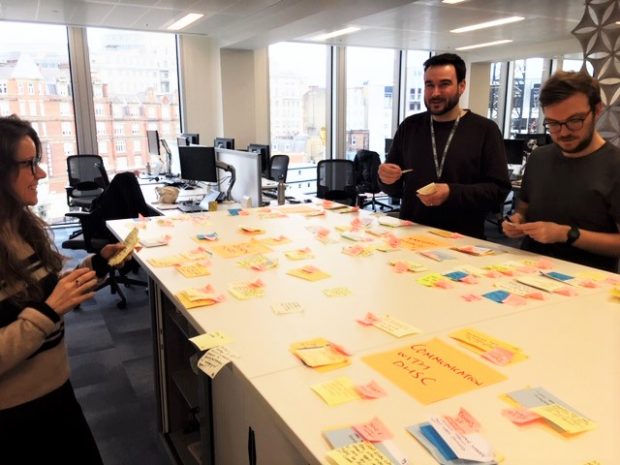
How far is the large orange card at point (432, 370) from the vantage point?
0.97 metres

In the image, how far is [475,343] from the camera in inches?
45.6

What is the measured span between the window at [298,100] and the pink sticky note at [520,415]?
800 centimetres

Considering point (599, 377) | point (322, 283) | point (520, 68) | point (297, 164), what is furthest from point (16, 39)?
point (520, 68)

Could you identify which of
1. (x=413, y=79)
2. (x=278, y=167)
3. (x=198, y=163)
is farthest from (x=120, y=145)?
(x=413, y=79)

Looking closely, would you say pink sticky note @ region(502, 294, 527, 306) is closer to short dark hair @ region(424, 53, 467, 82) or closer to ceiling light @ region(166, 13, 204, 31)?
short dark hair @ region(424, 53, 467, 82)

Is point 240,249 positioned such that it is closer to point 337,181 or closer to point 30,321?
point 30,321

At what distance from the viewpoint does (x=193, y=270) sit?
5.69 ft

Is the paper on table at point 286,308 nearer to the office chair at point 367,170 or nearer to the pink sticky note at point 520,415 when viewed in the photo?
the pink sticky note at point 520,415

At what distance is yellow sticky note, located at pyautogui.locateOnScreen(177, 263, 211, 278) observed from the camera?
170cm

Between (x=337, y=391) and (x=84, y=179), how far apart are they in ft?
20.3

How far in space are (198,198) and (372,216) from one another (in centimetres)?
Result: 217

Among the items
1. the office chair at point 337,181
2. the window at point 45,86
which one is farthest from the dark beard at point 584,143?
the window at point 45,86

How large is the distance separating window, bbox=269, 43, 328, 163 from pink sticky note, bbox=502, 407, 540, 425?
8.00 meters

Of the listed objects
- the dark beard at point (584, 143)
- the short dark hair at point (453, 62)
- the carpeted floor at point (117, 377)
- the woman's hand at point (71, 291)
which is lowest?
the carpeted floor at point (117, 377)
